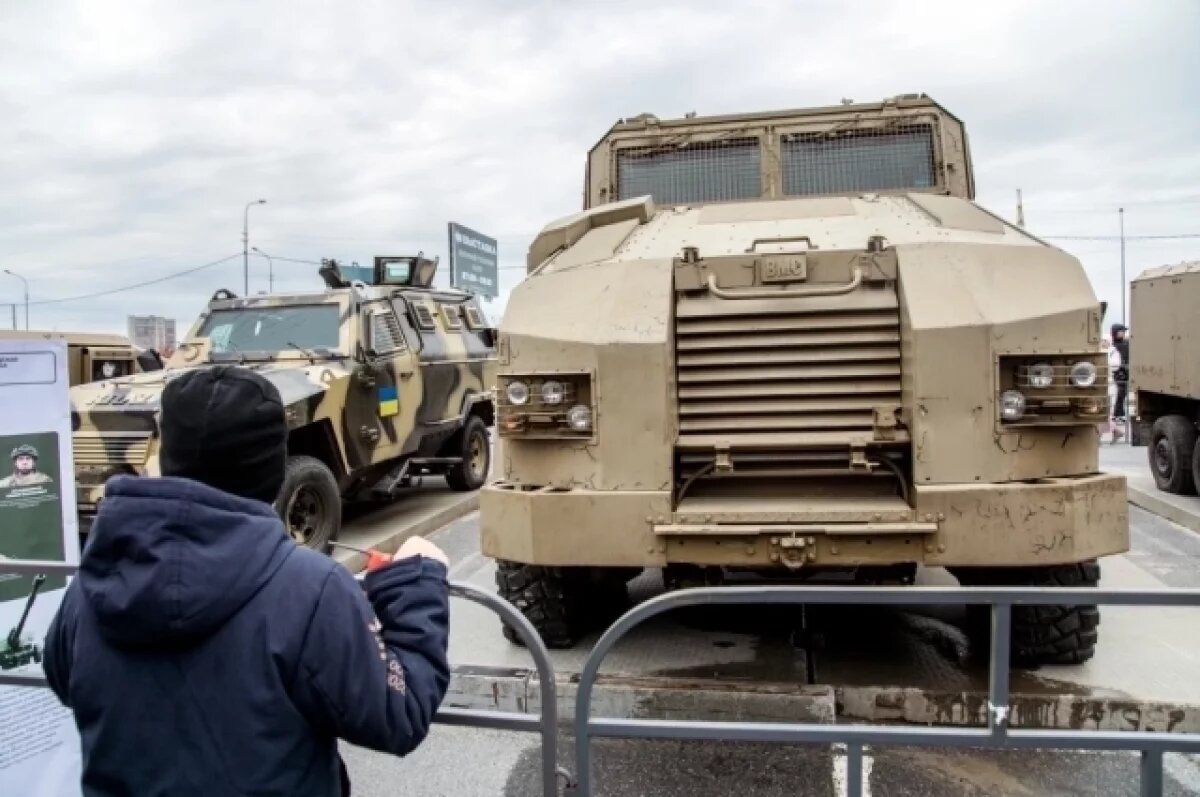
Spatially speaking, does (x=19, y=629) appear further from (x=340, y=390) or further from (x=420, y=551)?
(x=340, y=390)

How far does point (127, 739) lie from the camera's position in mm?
1476

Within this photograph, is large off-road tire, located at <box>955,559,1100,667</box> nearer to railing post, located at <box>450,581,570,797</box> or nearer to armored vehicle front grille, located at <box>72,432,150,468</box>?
railing post, located at <box>450,581,570,797</box>

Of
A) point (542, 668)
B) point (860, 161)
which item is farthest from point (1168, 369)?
point (542, 668)

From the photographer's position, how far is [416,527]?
8148 mm

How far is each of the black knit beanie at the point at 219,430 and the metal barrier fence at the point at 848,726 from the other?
0.88 meters

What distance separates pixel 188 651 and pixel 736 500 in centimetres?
287

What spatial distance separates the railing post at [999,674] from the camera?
7.43ft

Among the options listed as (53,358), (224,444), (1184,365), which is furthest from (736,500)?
(1184,365)

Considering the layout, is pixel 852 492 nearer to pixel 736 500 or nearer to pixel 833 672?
pixel 736 500

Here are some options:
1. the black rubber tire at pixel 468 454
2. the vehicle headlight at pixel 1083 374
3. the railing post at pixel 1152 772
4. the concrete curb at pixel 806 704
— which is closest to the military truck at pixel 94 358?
the black rubber tire at pixel 468 454

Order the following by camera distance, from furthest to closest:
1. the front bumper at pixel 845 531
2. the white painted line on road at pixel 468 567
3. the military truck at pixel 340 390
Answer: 1. the white painted line on road at pixel 468 567
2. the military truck at pixel 340 390
3. the front bumper at pixel 845 531

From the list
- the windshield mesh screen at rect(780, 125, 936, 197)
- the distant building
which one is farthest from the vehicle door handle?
the distant building

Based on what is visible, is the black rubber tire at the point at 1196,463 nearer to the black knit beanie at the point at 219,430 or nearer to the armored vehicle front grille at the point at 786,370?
the armored vehicle front grille at the point at 786,370

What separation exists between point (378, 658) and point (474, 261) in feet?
79.3
